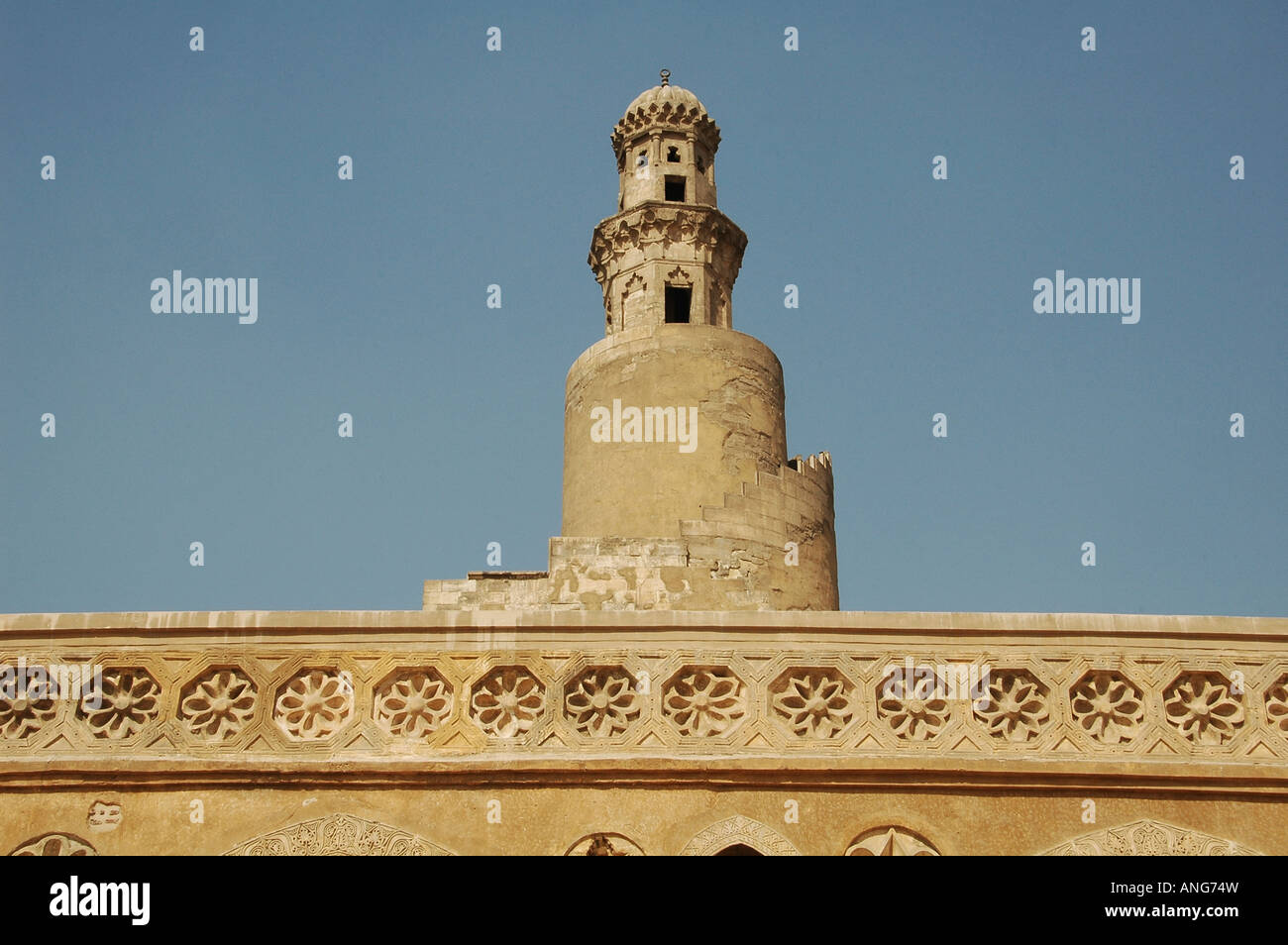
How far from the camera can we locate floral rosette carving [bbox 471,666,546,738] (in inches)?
273

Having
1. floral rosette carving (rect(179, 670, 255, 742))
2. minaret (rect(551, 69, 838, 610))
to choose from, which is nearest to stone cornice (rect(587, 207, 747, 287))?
minaret (rect(551, 69, 838, 610))

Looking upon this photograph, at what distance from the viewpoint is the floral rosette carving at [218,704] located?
6.93 meters

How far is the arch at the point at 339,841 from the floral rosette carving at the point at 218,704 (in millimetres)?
607

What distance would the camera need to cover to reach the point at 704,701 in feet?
22.9

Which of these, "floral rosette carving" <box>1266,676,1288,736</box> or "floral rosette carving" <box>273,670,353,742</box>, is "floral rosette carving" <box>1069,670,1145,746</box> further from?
"floral rosette carving" <box>273,670,353,742</box>

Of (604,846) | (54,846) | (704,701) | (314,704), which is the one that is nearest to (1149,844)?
(704,701)

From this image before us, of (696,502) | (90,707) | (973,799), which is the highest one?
(696,502)

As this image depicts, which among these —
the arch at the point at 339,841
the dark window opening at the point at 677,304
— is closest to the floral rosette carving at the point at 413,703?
the arch at the point at 339,841

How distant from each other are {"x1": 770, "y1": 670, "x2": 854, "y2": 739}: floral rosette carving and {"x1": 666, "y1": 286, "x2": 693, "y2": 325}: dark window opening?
12.6 meters
